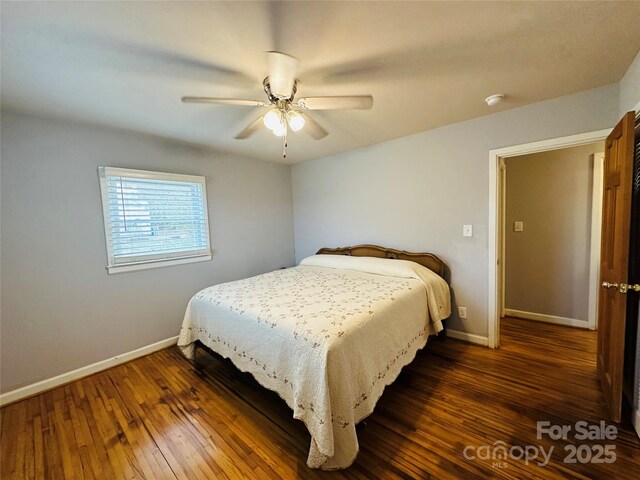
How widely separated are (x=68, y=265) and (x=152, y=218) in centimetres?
82

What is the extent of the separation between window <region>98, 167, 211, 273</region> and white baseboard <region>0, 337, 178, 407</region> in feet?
2.92

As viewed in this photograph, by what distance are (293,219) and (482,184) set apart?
2.82m

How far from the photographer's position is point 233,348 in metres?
1.95

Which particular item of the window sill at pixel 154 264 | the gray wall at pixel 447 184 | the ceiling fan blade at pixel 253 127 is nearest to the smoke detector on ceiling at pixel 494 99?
the gray wall at pixel 447 184

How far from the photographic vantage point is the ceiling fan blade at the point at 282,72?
4.23 feet

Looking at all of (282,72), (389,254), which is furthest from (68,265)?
(389,254)

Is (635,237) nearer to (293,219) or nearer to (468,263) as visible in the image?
(468,263)

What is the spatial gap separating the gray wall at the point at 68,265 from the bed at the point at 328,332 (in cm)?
80

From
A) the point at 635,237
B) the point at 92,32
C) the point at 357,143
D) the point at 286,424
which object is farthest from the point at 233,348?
the point at 635,237

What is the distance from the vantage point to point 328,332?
144cm

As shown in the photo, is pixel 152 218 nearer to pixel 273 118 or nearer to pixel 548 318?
pixel 273 118

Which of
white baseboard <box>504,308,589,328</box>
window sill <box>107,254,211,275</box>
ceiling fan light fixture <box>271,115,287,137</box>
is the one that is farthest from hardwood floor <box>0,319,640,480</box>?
ceiling fan light fixture <box>271,115,287,137</box>

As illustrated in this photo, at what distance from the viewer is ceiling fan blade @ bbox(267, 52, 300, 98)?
50.8 inches

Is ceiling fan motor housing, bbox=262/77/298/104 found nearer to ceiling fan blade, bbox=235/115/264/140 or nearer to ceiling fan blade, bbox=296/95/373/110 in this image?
ceiling fan blade, bbox=296/95/373/110
